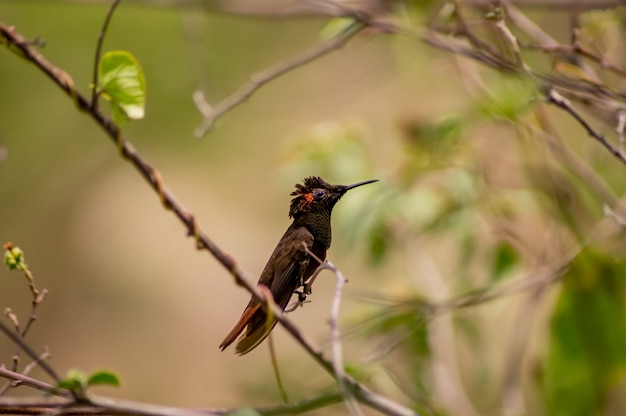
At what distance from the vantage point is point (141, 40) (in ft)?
22.1

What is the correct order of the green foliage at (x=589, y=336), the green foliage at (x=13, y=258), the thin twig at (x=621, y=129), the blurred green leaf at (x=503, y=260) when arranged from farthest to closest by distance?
the blurred green leaf at (x=503, y=260), the green foliage at (x=589, y=336), the thin twig at (x=621, y=129), the green foliage at (x=13, y=258)

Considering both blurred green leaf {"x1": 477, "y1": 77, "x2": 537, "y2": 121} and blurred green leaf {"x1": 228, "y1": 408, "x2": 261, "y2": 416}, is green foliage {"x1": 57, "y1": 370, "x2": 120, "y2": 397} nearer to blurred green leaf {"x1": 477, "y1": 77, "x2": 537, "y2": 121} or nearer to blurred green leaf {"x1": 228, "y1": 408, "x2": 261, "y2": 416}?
blurred green leaf {"x1": 228, "y1": 408, "x2": 261, "y2": 416}

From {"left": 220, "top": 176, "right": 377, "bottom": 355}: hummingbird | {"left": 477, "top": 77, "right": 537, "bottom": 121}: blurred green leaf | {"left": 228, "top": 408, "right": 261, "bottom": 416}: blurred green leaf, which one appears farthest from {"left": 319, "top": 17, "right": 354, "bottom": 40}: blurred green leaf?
{"left": 228, "top": 408, "right": 261, "bottom": 416}: blurred green leaf

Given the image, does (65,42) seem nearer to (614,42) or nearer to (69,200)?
(69,200)

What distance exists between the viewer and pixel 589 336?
2.88m

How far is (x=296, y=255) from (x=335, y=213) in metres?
1.61

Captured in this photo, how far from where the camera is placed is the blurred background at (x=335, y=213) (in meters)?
2.91

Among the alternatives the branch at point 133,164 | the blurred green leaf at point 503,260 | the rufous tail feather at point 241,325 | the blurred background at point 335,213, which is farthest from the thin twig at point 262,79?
the blurred green leaf at point 503,260

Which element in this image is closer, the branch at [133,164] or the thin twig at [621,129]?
the branch at [133,164]

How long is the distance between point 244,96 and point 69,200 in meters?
4.89

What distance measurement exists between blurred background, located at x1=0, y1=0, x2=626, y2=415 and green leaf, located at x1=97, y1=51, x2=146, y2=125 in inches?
33.2

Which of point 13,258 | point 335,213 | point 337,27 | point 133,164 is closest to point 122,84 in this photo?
point 133,164

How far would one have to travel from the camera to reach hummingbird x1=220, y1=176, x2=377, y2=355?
1.72 meters

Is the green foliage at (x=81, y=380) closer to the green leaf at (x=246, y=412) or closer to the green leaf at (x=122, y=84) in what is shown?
the green leaf at (x=246, y=412)
